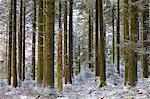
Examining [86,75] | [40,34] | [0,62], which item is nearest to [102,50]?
[40,34]

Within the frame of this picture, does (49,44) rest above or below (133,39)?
below

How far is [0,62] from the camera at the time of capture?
59.6 m

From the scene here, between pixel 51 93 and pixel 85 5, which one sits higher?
pixel 85 5

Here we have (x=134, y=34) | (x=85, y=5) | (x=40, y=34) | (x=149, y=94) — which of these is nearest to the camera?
(x=149, y=94)

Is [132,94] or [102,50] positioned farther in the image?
[102,50]

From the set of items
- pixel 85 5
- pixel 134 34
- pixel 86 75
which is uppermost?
pixel 85 5

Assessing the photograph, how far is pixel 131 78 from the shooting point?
12523 mm

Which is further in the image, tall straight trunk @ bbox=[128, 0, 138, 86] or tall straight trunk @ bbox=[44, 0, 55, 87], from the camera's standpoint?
tall straight trunk @ bbox=[128, 0, 138, 86]

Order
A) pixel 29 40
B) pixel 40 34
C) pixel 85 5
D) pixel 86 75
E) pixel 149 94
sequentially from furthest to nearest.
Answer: pixel 29 40 → pixel 85 5 → pixel 86 75 → pixel 40 34 → pixel 149 94

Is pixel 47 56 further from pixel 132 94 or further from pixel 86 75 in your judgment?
pixel 86 75

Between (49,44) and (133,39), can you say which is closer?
(49,44)

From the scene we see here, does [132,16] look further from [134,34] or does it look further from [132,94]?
[132,94]

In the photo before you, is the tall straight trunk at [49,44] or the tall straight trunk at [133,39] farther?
the tall straight trunk at [133,39]

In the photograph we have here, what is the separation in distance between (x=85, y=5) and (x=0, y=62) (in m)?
34.8
